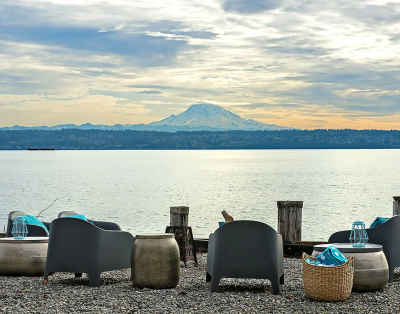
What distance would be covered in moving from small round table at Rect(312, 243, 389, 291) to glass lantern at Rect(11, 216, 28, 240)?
14.7 ft

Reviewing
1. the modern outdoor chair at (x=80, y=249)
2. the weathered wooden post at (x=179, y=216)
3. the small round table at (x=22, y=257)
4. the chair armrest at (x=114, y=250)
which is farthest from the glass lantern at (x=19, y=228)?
the weathered wooden post at (x=179, y=216)

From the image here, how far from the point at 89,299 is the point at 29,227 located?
3002 millimetres

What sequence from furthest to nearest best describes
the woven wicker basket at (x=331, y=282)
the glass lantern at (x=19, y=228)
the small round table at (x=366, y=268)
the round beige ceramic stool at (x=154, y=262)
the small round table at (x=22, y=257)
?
the glass lantern at (x=19, y=228)
the small round table at (x=22, y=257)
the round beige ceramic stool at (x=154, y=262)
the small round table at (x=366, y=268)
the woven wicker basket at (x=331, y=282)

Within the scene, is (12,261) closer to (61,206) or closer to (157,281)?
(157,281)

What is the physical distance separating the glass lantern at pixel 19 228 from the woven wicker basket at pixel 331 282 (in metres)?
4.51

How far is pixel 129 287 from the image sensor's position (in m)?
8.25

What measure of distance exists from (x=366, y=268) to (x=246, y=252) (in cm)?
147

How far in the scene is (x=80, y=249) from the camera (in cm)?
838

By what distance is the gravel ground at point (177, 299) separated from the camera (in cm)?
688

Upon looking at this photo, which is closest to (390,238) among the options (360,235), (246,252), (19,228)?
(360,235)

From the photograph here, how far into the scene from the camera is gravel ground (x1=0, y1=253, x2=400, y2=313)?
688 centimetres

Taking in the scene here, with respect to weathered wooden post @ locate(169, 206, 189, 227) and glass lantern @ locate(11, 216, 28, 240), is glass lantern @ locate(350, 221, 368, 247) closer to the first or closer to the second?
weathered wooden post @ locate(169, 206, 189, 227)

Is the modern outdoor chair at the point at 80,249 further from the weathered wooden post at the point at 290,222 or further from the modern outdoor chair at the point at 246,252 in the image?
the weathered wooden post at the point at 290,222

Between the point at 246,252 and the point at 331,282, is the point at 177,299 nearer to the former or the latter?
the point at 246,252
